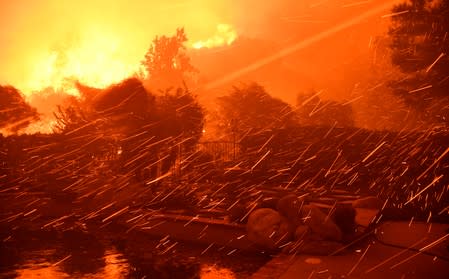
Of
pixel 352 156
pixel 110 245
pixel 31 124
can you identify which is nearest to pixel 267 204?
pixel 110 245

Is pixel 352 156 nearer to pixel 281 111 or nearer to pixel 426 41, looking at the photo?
pixel 426 41

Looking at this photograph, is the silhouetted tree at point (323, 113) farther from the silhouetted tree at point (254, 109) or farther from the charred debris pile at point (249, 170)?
the charred debris pile at point (249, 170)

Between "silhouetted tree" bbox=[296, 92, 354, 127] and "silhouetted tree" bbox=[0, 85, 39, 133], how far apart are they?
23.8 m

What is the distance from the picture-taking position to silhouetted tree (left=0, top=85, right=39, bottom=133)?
108 ft

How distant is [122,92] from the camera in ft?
51.3

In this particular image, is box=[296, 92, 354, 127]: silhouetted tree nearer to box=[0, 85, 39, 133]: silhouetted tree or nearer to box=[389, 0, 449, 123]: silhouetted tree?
box=[389, 0, 449, 123]: silhouetted tree

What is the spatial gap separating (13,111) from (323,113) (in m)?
27.6

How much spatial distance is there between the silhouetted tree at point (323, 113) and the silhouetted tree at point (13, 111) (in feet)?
78.1

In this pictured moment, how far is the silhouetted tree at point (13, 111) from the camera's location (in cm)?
3288

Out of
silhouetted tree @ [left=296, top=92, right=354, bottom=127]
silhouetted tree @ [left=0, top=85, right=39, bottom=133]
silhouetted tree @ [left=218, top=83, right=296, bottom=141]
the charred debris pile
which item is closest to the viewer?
the charred debris pile

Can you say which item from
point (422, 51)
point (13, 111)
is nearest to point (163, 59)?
point (13, 111)

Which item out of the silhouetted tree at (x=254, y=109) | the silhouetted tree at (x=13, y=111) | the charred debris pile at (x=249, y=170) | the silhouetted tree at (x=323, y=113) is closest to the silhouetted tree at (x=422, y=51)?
the charred debris pile at (x=249, y=170)

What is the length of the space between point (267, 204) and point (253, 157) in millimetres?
7915

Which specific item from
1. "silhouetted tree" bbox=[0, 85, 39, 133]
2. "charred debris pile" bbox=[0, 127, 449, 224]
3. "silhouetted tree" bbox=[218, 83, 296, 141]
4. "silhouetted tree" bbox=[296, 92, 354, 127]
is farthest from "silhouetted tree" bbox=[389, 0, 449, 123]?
"silhouetted tree" bbox=[0, 85, 39, 133]
